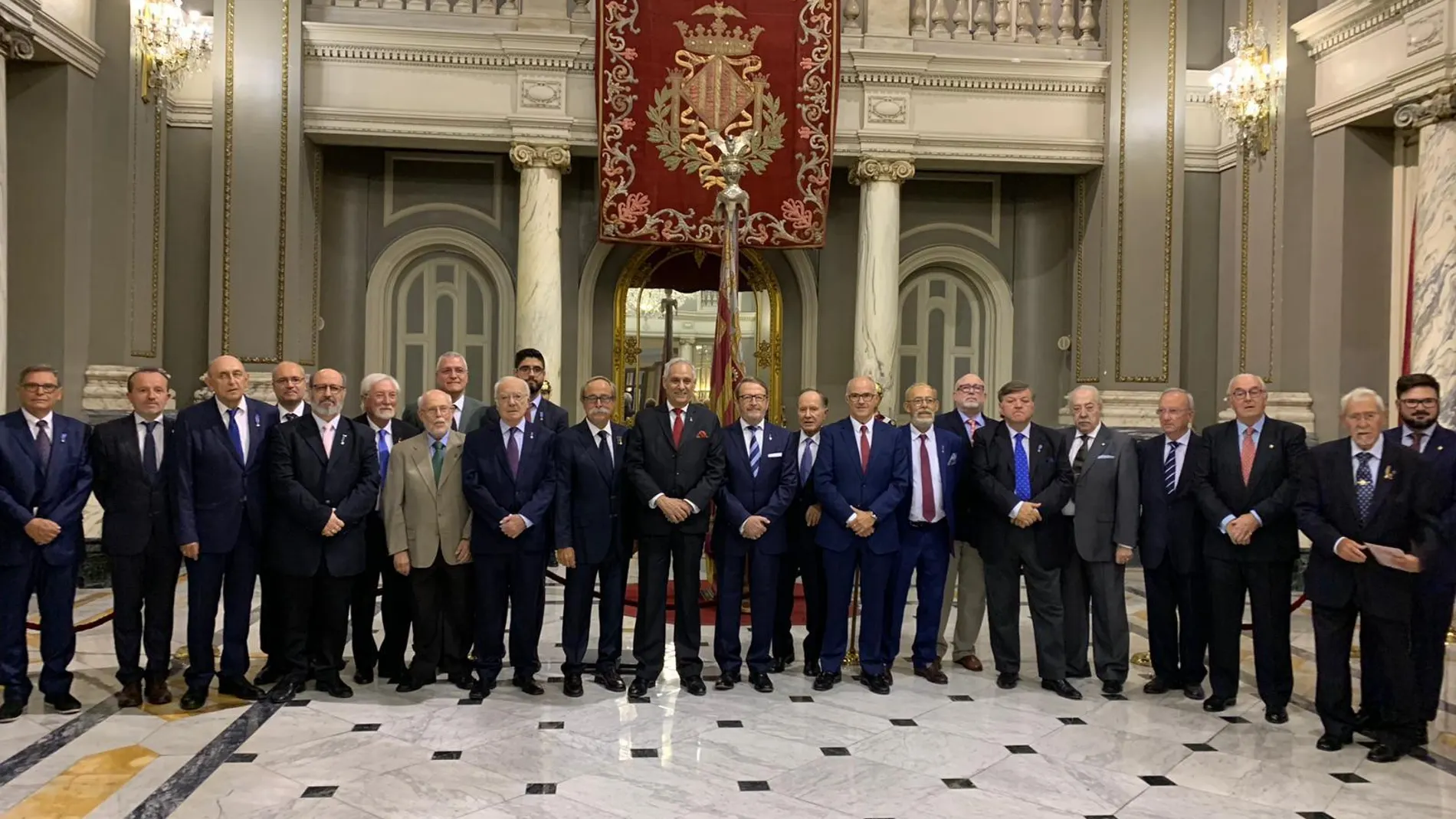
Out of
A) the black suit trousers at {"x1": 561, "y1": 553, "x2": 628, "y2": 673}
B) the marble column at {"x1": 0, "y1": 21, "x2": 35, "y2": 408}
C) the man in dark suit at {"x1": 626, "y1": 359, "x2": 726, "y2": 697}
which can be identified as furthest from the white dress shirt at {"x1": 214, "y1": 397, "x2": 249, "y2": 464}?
the marble column at {"x1": 0, "y1": 21, "x2": 35, "y2": 408}

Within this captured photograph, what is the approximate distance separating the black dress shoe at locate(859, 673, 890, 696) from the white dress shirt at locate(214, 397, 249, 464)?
3086 mm

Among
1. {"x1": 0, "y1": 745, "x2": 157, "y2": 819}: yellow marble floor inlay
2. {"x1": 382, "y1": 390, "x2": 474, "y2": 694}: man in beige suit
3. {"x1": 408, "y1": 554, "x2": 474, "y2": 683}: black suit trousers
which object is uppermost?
{"x1": 382, "y1": 390, "x2": 474, "y2": 694}: man in beige suit

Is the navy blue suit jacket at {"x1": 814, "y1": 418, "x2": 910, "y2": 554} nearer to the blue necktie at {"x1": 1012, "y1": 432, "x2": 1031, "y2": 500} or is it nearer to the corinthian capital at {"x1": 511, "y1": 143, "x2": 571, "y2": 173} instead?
the blue necktie at {"x1": 1012, "y1": 432, "x2": 1031, "y2": 500}

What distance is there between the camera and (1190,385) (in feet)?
33.9

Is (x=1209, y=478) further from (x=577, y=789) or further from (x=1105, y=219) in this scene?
(x=1105, y=219)

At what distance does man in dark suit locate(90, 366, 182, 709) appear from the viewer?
15.7 ft

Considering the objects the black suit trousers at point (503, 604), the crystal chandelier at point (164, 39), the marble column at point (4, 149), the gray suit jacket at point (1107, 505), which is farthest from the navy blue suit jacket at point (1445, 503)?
the crystal chandelier at point (164, 39)

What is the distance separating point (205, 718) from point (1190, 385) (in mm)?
8753

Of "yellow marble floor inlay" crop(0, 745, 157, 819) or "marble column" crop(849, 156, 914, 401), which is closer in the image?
"yellow marble floor inlay" crop(0, 745, 157, 819)

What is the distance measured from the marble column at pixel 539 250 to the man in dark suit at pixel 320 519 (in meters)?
4.43

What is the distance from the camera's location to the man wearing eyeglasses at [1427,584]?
4.38m

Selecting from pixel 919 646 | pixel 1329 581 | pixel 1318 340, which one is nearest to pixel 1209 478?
pixel 1329 581

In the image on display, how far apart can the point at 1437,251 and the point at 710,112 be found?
18.0ft

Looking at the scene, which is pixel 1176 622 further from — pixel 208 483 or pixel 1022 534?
pixel 208 483
